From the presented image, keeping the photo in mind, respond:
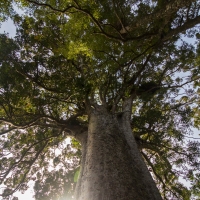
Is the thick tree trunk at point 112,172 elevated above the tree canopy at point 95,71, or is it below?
below

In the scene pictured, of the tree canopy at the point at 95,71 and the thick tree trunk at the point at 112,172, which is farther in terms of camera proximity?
the tree canopy at the point at 95,71

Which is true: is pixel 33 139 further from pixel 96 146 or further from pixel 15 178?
pixel 96 146

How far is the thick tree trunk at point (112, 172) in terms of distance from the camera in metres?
2.66

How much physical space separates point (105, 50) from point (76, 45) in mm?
880

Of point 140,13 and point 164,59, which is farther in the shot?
point 164,59

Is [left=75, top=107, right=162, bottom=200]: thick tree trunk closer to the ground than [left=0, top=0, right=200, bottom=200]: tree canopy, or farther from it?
closer to the ground

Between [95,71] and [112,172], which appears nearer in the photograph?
[112,172]

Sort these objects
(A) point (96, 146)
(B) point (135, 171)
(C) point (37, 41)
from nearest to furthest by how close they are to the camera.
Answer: (B) point (135, 171) → (A) point (96, 146) → (C) point (37, 41)

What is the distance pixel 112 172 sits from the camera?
2961 millimetres

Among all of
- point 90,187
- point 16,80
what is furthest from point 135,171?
point 16,80

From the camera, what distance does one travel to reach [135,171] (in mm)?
3252

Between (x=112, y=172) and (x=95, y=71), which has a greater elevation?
(x=95, y=71)

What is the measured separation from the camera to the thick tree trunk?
2.66 m

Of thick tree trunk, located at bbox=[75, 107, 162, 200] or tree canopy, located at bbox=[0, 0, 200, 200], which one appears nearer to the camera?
thick tree trunk, located at bbox=[75, 107, 162, 200]
